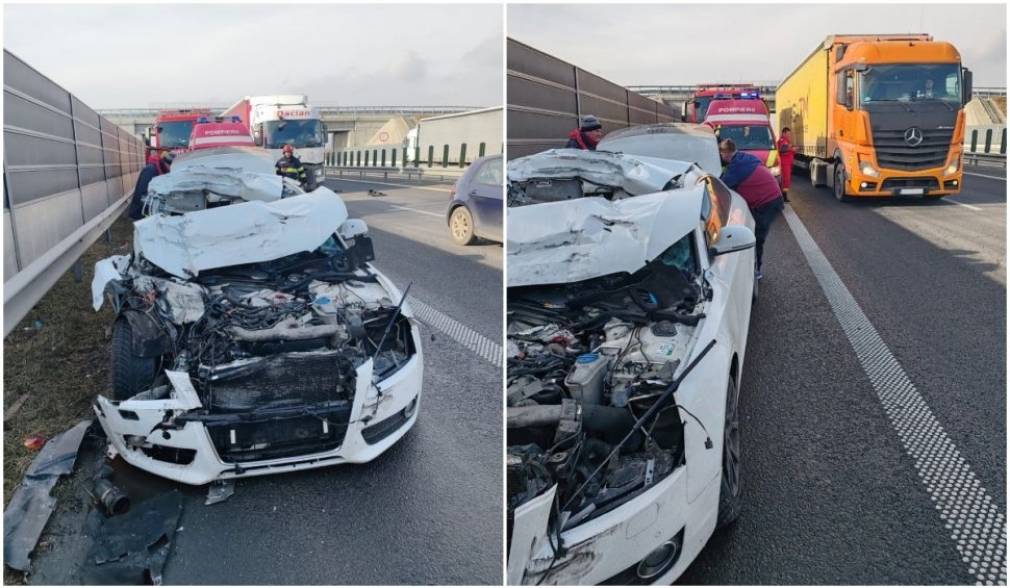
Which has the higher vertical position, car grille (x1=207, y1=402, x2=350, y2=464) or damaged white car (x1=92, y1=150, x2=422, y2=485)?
damaged white car (x1=92, y1=150, x2=422, y2=485)

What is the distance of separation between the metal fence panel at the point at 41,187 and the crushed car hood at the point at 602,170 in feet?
12.3

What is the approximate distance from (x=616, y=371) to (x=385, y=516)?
1.24 metres

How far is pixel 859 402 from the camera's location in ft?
14.9

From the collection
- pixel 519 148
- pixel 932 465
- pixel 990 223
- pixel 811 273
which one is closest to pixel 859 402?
pixel 932 465

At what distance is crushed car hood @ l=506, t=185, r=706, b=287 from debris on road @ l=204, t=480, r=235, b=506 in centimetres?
171

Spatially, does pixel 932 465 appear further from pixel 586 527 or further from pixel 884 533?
pixel 586 527

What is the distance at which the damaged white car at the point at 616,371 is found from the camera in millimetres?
2604

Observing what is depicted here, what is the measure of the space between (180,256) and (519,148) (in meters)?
2.47

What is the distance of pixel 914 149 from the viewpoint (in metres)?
13.3

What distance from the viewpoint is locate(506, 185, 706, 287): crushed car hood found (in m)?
3.77

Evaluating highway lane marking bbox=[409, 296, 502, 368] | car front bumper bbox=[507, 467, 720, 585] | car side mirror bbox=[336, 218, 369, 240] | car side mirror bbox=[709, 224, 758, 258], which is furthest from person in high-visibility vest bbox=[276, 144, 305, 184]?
car front bumper bbox=[507, 467, 720, 585]

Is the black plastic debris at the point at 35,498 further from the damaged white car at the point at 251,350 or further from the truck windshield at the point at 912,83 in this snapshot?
the truck windshield at the point at 912,83

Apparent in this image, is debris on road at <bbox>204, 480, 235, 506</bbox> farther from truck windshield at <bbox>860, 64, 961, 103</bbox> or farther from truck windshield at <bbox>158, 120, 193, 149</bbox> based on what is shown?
truck windshield at <bbox>158, 120, 193, 149</bbox>

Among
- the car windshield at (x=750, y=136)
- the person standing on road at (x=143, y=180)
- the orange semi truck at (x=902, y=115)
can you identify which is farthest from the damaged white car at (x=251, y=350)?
the car windshield at (x=750, y=136)
